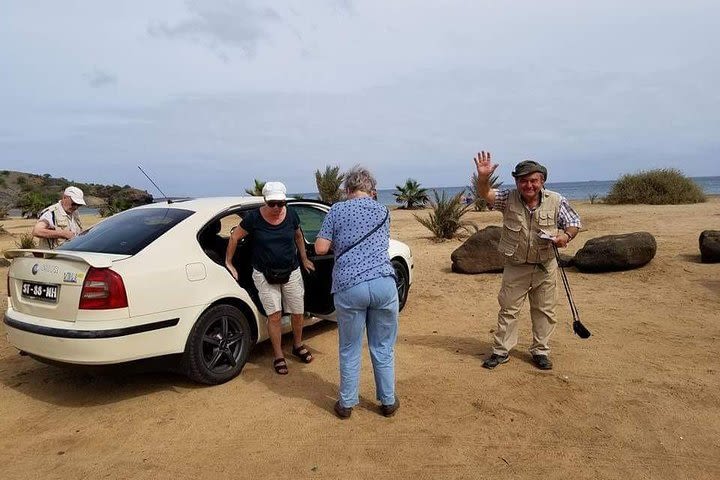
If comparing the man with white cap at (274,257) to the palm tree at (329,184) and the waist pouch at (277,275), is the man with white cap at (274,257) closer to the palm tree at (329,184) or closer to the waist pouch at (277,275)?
the waist pouch at (277,275)

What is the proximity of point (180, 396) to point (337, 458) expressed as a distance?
1.61 m

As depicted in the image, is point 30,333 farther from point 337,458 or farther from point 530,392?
point 530,392

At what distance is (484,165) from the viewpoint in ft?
14.6

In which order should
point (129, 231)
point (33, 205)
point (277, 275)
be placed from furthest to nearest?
point (33, 205), point (277, 275), point (129, 231)

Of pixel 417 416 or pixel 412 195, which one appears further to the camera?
pixel 412 195

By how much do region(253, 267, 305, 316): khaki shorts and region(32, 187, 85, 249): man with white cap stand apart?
2.86 meters

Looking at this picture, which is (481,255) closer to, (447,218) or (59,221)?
(447,218)

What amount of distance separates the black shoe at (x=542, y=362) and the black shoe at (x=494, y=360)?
0.26 m

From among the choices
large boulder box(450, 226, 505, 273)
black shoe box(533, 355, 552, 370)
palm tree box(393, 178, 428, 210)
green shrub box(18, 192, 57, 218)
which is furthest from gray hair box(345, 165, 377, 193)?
green shrub box(18, 192, 57, 218)

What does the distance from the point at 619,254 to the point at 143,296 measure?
713cm

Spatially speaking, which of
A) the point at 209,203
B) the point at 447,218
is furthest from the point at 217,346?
the point at 447,218

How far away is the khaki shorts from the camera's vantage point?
14.9ft

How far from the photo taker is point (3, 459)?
339 cm

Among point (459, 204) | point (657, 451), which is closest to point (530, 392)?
point (657, 451)
